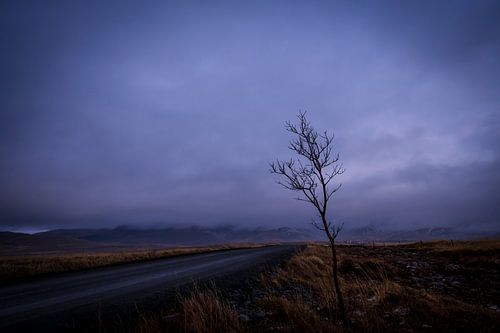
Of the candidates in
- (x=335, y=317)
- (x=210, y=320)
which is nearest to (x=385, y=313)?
(x=335, y=317)

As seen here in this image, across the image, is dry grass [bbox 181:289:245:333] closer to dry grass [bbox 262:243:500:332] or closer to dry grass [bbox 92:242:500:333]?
dry grass [bbox 92:242:500:333]

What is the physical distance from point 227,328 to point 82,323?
3.61 m

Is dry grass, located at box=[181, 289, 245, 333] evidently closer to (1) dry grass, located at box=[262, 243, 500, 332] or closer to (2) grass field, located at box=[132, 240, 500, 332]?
(2) grass field, located at box=[132, 240, 500, 332]

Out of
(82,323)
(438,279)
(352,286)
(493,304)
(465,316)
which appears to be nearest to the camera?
(465,316)

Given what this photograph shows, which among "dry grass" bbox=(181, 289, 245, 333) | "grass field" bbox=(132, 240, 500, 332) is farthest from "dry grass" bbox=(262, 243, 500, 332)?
"dry grass" bbox=(181, 289, 245, 333)

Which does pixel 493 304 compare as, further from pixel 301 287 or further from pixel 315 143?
pixel 315 143

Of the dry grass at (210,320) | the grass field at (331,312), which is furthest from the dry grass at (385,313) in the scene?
the dry grass at (210,320)

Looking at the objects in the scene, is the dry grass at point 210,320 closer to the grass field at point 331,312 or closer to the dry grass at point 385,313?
the grass field at point 331,312

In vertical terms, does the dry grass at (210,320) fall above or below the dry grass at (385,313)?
above

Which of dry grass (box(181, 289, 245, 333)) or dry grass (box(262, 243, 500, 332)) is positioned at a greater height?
dry grass (box(181, 289, 245, 333))

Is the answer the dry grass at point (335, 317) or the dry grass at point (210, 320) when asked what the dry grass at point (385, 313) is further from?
the dry grass at point (210, 320)

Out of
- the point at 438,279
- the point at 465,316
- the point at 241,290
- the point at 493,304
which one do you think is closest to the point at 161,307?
the point at 241,290

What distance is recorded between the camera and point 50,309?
8328mm

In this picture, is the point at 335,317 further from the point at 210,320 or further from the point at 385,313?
the point at 210,320
